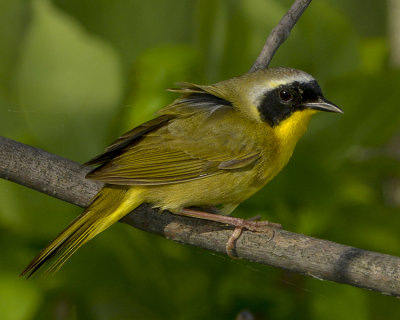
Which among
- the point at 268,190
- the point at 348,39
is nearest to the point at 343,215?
the point at 268,190

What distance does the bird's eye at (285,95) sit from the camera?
287cm

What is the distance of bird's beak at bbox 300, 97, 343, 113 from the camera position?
264cm

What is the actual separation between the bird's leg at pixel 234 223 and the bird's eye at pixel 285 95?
1.62 ft

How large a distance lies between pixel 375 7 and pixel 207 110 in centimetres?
259

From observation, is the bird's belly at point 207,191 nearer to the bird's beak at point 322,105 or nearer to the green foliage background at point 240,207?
the green foliage background at point 240,207

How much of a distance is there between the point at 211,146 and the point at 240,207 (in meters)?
0.24

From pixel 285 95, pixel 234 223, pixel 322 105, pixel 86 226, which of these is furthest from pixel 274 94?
pixel 86 226

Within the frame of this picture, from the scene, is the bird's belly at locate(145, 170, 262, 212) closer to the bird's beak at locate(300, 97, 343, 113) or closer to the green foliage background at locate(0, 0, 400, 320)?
the green foliage background at locate(0, 0, 400, 320)

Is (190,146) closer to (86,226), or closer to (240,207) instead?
(240,207)

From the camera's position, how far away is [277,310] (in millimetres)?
2441

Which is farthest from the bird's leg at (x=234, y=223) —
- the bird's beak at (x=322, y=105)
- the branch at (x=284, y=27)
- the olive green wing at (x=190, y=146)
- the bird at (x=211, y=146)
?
the branch at (x=284, y=27)

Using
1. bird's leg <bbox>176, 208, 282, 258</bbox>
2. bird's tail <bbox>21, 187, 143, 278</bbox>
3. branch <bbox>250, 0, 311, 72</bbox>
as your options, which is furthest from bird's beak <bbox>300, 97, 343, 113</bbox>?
bird's tail <bbox>21, 187, 143, 278</bbox>

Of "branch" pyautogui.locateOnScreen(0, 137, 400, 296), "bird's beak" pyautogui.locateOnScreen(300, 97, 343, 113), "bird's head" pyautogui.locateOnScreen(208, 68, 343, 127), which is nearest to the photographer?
"branch" pyautogui.locateOnScreen(0, 137, 400, 296)

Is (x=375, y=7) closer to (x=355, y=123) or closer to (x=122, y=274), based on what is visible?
(x=355, y=123)
